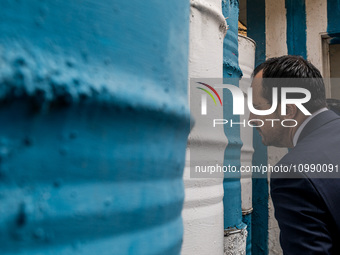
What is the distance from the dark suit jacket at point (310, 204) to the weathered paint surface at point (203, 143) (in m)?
0.17

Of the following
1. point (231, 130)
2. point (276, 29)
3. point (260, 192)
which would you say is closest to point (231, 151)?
point (231, 130)

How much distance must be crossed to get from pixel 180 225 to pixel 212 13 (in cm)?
61

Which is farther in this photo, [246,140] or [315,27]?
[315,27]

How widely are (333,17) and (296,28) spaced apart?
228mm

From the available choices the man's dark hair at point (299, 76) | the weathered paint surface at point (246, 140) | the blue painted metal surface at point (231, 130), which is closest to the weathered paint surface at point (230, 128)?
the blue painted metal surface at point (231, 130)

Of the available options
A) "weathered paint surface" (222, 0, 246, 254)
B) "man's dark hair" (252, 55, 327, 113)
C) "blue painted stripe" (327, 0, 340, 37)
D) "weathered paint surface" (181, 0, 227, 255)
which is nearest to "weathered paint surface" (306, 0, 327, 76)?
"blue painted stripe" (327, 0, 340, 37)

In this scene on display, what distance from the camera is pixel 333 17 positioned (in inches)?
88.2

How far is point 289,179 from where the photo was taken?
86 centimetres

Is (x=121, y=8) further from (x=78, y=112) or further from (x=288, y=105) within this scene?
(x=288, y=105)

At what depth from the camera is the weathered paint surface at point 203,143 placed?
0.88 m

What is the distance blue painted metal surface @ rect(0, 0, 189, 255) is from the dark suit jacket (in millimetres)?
450

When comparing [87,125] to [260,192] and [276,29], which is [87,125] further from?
[276,29]

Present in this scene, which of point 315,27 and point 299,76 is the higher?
point 315,27

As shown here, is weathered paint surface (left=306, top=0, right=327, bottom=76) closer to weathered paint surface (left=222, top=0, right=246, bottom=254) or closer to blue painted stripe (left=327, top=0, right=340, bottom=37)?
blue painted stripe (left=327, top=0, right=340, bottom=37)
